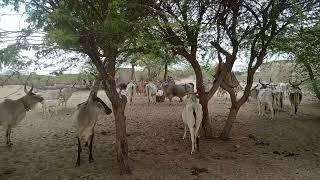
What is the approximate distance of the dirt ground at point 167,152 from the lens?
8086 millimetres

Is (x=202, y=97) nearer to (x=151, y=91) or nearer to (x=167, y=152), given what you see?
(x=167, y=152)

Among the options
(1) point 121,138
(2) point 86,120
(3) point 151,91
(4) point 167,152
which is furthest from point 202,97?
(3) point 151,91

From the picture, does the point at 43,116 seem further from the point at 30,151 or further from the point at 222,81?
the point at 222,81

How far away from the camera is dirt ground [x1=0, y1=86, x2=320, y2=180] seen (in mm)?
8086

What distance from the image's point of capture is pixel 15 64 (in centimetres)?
707

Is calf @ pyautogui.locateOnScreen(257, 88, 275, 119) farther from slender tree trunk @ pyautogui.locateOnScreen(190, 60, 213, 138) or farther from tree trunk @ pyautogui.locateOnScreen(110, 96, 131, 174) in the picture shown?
tree trunk @ pyautogui.locateOnScreen(110, 96, 131, 174)

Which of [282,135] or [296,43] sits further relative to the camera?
[282,135]

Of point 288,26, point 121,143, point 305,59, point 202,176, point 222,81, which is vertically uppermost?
point 288,26

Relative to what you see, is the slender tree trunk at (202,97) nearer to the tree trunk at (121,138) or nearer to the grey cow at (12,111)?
the tree trunk at (121,138)

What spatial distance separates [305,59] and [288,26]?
1.46 meters

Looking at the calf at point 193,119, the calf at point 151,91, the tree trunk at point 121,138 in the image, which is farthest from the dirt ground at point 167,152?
the calf at point 151,91

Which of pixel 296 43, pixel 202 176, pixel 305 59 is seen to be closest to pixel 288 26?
pixel 296 43

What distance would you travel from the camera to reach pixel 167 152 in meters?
9.84

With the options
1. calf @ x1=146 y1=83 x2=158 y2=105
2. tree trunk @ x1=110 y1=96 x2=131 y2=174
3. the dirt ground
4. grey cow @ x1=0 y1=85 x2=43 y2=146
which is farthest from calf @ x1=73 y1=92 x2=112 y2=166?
calf @ x1=146 y1=83 x2=158 y2=105
